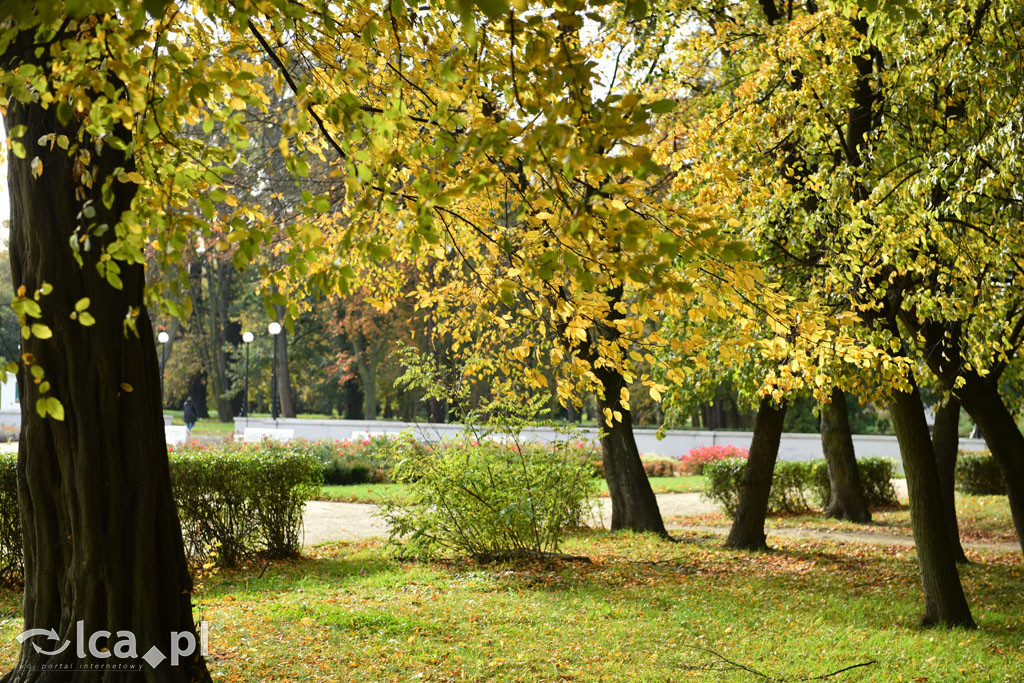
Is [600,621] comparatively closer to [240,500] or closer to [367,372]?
[240,500]

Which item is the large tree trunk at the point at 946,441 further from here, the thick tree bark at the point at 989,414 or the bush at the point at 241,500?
the bush at the point at 241,500

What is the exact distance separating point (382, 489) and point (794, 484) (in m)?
8.41

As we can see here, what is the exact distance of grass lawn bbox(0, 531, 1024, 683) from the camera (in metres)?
5.59

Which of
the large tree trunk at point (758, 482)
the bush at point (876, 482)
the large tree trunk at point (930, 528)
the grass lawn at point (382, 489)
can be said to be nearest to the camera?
the large tree trunk at point (930, 528)

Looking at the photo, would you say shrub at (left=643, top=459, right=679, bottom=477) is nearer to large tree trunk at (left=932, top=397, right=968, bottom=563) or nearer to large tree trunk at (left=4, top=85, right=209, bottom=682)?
large tree trunk at (left=932, top=397, right=968, bottom=563)

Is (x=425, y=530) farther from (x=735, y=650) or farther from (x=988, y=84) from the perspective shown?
(x=988, y=84)

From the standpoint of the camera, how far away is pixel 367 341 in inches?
1437

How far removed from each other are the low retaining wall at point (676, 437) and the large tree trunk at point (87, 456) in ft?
63.1

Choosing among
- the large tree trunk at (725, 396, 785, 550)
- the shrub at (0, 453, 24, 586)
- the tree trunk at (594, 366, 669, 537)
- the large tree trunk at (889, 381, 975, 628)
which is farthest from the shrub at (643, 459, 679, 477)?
the shrub at (0, 453, 24, 586)

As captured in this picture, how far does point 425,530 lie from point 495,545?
84cm

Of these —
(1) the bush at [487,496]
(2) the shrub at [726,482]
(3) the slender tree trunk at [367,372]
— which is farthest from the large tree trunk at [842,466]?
(3) the slender tree trunk at [367,372]

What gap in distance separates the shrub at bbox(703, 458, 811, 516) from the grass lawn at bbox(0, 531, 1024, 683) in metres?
4.78

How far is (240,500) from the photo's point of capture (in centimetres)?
953

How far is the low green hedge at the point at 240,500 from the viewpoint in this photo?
919 centimetres
